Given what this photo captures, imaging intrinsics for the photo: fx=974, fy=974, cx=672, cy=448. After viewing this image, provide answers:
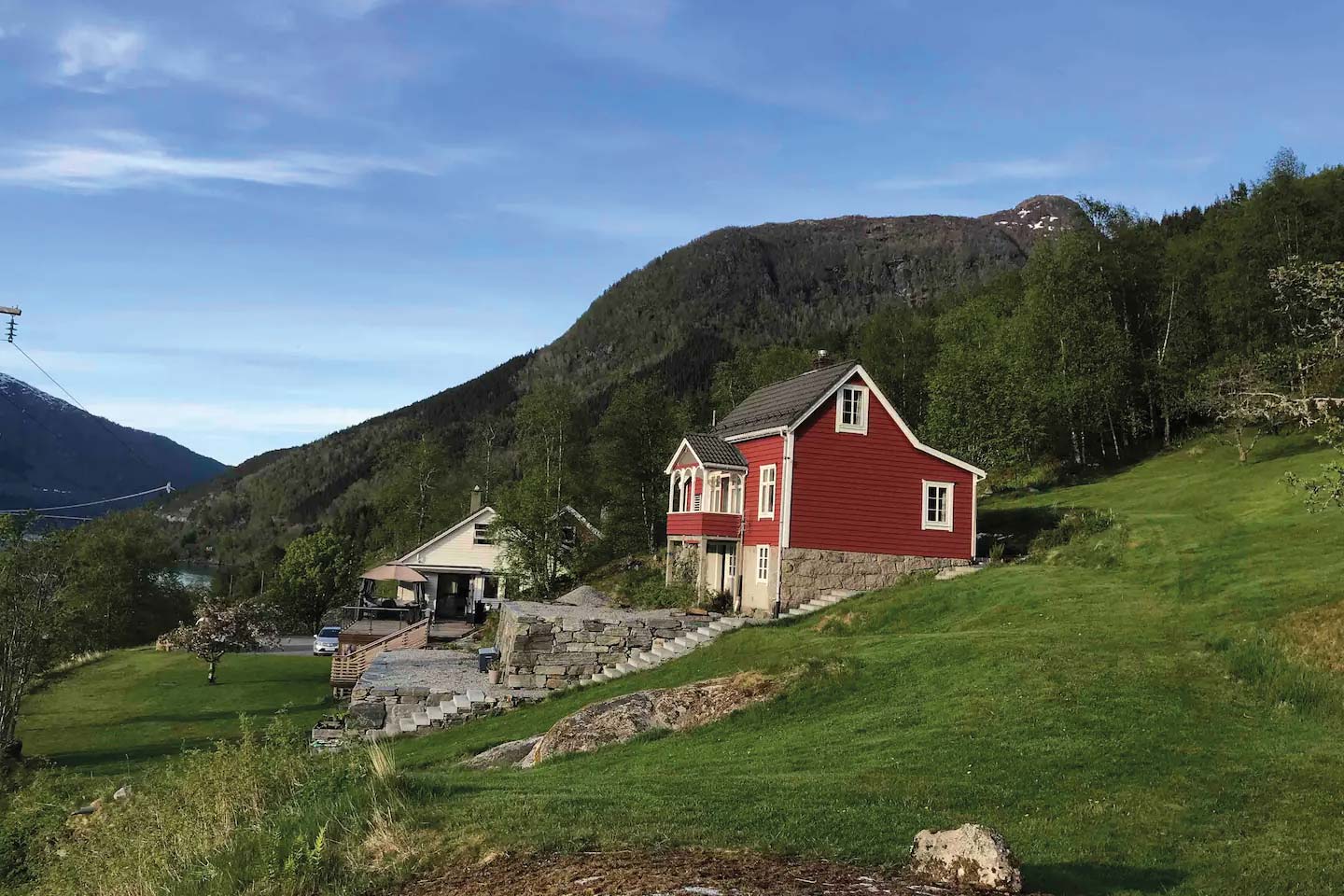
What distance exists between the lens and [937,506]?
34.3 meters

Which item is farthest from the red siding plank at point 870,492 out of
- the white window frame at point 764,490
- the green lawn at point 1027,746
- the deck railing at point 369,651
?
the deck railing at point 369,651

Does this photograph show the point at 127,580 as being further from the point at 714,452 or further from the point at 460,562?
the point at 714,452

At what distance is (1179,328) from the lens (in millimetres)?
55656

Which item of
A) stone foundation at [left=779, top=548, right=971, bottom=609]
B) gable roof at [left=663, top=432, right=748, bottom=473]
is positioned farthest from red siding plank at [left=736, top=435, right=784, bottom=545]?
stone foundation at [left=779, top=548, right=971, bottom=609]

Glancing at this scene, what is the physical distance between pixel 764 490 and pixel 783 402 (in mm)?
3839

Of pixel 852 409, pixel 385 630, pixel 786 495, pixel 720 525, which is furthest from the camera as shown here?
pixel 385 630

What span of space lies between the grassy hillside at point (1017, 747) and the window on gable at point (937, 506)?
5450 millimetres

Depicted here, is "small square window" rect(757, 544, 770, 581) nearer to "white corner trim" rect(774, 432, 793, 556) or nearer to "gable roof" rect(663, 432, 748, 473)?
"white corner trim" rect(774, 432, 793, 556)

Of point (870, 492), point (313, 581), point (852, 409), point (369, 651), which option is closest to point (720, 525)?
point (870, 492)

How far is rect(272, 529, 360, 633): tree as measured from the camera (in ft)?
247

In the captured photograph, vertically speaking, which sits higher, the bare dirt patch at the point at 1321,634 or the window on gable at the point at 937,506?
the window on gable at the point at 937,506

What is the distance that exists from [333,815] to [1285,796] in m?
10.7

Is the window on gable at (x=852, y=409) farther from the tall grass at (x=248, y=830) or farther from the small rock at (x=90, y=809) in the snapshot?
the small rock at (x=90, y=809)

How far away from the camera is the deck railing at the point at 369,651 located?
3694 cm
